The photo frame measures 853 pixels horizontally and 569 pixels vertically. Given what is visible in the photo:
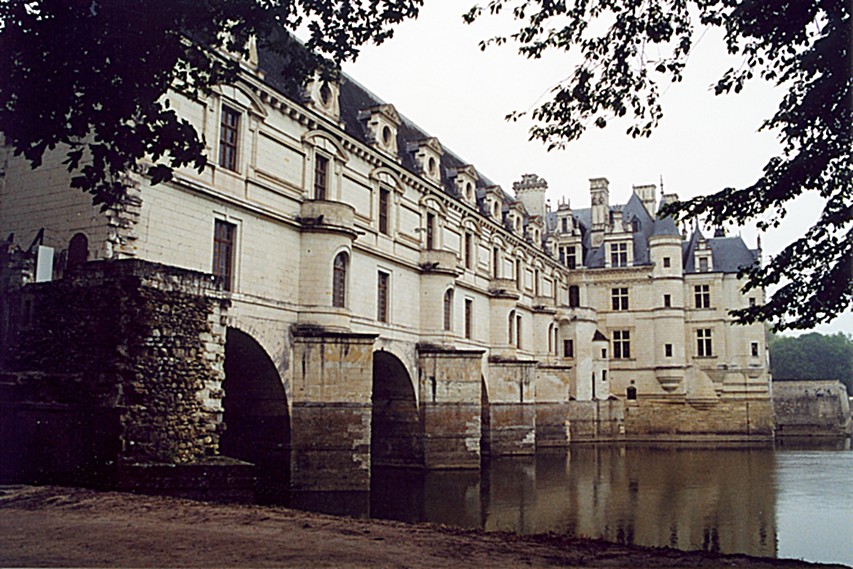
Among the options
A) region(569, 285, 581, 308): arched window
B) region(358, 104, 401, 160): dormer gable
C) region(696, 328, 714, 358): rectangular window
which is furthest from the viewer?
region(569, 285, 581, 308): arched window

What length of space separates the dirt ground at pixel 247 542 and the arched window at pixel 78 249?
5.00 m

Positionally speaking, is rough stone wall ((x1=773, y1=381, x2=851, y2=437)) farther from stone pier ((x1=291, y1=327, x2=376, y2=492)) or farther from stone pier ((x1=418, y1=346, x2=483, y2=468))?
stone pier ((x1=291, y1=327, x2=376, y2=492))

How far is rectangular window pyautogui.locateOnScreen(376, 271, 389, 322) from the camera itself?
79.2 feet

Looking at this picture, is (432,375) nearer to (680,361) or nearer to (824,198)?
(824,198)

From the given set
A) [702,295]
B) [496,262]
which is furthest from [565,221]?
[496,262]

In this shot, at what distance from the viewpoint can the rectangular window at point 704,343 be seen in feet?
155

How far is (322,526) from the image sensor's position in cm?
963

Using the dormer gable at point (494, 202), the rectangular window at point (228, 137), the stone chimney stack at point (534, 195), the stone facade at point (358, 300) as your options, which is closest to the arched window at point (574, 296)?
the stone facade at point (358, 300)

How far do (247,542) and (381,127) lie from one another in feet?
60.6

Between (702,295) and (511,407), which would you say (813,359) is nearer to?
(702,295)

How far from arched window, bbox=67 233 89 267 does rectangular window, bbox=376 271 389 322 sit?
10.7m

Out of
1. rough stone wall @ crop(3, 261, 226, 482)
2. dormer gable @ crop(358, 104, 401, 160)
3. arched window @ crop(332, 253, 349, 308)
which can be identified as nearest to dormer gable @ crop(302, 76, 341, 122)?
dormer gable @ crop(358, 104, 401, 160)

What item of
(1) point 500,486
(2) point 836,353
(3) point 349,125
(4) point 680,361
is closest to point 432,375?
(1) point 500,486

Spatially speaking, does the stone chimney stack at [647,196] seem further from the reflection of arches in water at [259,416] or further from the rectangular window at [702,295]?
the reflection of arches in water at [259,416]
